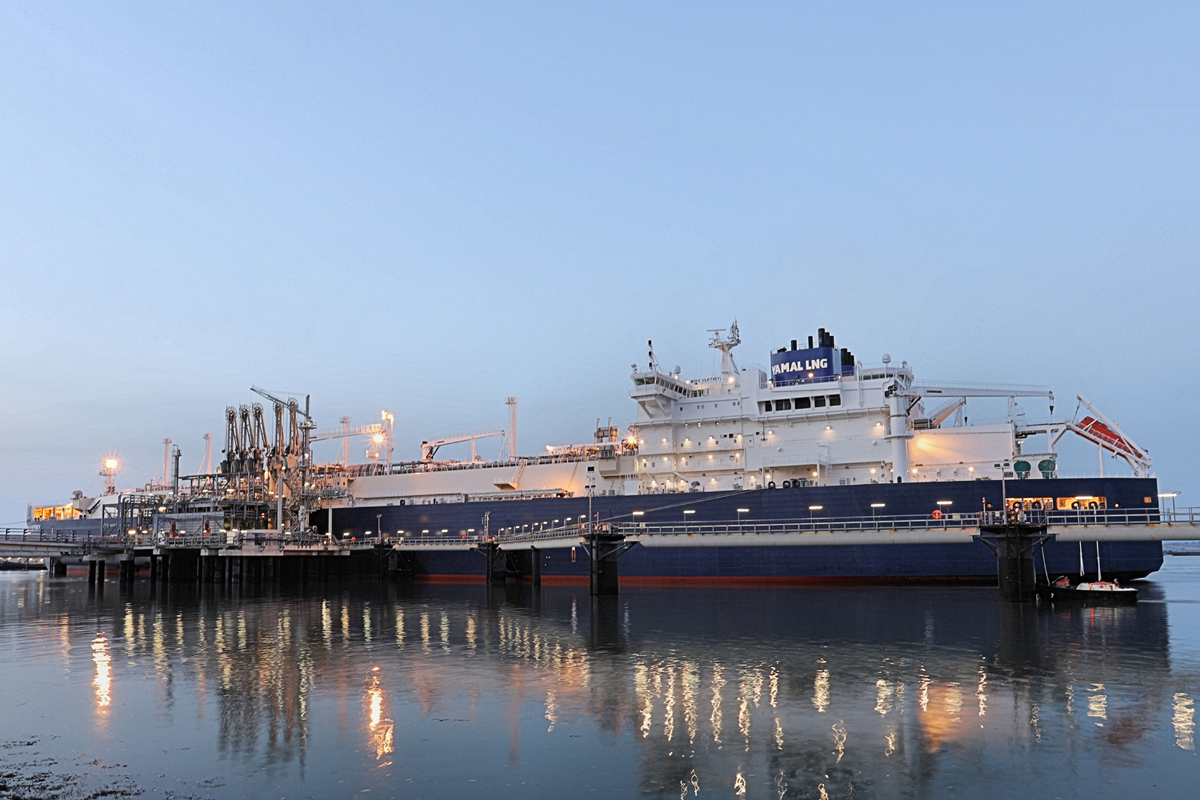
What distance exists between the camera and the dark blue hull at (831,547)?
143ft

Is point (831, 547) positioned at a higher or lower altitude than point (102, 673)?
higher

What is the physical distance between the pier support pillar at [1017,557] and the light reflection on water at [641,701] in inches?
85.5

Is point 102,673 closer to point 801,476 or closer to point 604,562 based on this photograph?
point 604,562

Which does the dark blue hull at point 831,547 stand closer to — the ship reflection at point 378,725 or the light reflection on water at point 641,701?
the light reflection on water at point 641,701

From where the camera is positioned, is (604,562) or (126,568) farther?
(126,568)

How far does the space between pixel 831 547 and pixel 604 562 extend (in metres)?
12.9

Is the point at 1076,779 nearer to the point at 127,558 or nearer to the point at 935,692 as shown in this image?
the point at 935,692

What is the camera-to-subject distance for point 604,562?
44625 millimetres

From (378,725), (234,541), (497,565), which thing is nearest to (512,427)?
(497,565)

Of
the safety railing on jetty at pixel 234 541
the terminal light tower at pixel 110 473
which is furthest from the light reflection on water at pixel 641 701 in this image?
the terminal light tower at pixel 110 473

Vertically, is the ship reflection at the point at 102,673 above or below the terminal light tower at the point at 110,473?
below

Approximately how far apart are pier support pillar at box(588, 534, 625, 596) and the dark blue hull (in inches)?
271

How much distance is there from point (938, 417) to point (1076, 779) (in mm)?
41503

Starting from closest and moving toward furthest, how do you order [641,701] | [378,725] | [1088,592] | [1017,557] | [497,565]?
1. [378,725]
2. [641,701]
3. [1017,557]
4. [1088,592]
5. [497,565]
